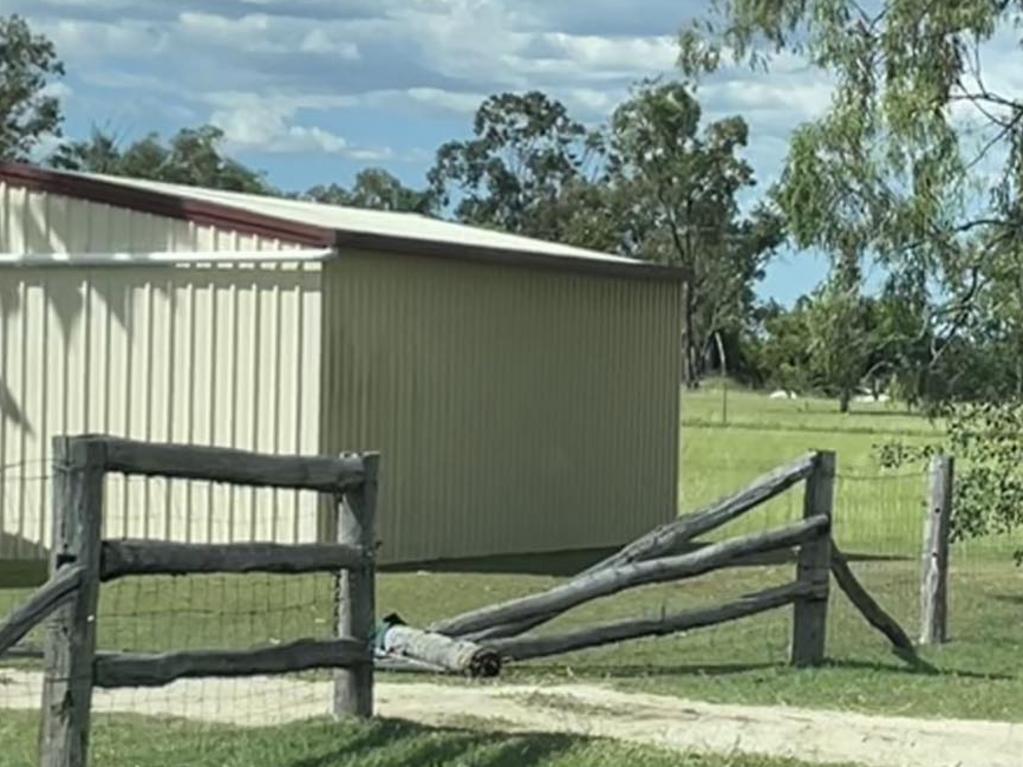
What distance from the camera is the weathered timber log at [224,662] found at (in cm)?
852

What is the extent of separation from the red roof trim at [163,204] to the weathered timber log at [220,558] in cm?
1062

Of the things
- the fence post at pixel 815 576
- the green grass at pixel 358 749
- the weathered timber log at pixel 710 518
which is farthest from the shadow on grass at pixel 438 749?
the fence post at pixel 815 576

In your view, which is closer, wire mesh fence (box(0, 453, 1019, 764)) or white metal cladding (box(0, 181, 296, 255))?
wire mesh fence (box(0, 453, 1019, 764))

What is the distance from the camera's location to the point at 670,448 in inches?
1029

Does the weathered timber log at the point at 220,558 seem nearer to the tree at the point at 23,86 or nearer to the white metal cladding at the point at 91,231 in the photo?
the white metal cladding at the point at 91,231

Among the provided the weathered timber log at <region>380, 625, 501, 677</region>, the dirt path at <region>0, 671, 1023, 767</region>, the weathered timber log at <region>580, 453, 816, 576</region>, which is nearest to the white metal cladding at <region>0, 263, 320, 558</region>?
the weathered timber log at <region>580, 453, 816, 576</region>

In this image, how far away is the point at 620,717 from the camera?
35.9 ft

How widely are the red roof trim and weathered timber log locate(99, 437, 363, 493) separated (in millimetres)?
10504

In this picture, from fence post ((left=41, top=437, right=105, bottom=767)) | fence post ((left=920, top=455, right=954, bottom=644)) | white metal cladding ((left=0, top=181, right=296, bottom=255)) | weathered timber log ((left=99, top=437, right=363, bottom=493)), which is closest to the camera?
fence post ((left=41, top=437, right=105, bottom=767))

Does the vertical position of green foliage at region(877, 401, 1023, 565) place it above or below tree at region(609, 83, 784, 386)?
below

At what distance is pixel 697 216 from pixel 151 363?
5465 centimetres

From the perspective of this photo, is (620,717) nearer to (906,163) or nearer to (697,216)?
(906,163)

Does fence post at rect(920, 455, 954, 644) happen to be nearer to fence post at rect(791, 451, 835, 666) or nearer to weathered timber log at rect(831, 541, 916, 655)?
weathered timber log at rect(831, 541, 916, 655)

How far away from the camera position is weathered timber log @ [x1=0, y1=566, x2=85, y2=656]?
7965 mm
